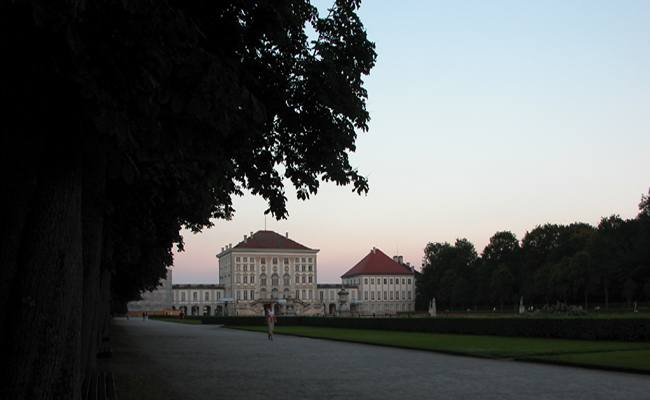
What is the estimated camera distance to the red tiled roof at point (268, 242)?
125 metres

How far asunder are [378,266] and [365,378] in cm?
12053

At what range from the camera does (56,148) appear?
480 centimetres

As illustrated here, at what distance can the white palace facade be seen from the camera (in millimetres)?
121562

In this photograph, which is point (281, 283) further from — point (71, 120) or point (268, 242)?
point (71, 120)

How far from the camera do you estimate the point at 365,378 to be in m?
11.5

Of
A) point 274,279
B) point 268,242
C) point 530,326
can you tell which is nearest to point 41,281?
point 530,326

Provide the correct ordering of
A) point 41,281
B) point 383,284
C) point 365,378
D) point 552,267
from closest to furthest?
point 41,281
point 365,378
point 552,267
point 383,284

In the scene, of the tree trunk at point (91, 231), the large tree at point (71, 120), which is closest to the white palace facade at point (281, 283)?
the tree trunk at point (91, 231)

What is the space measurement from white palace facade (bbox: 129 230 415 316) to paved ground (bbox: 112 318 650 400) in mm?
103315

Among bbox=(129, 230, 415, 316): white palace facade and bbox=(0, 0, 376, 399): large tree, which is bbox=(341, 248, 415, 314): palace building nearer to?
bbox=(129, 230, 415, 316): white palace facade

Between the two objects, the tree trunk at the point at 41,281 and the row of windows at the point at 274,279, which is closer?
the tree trunk at the point at 41,281

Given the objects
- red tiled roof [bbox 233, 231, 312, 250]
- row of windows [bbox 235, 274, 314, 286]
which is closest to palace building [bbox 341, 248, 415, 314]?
row of windows [bbox 235, 274, 314, 286]

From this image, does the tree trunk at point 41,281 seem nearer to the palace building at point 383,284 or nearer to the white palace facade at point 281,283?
the white palace facade at point 281,283

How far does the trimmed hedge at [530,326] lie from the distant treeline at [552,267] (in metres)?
40.5
